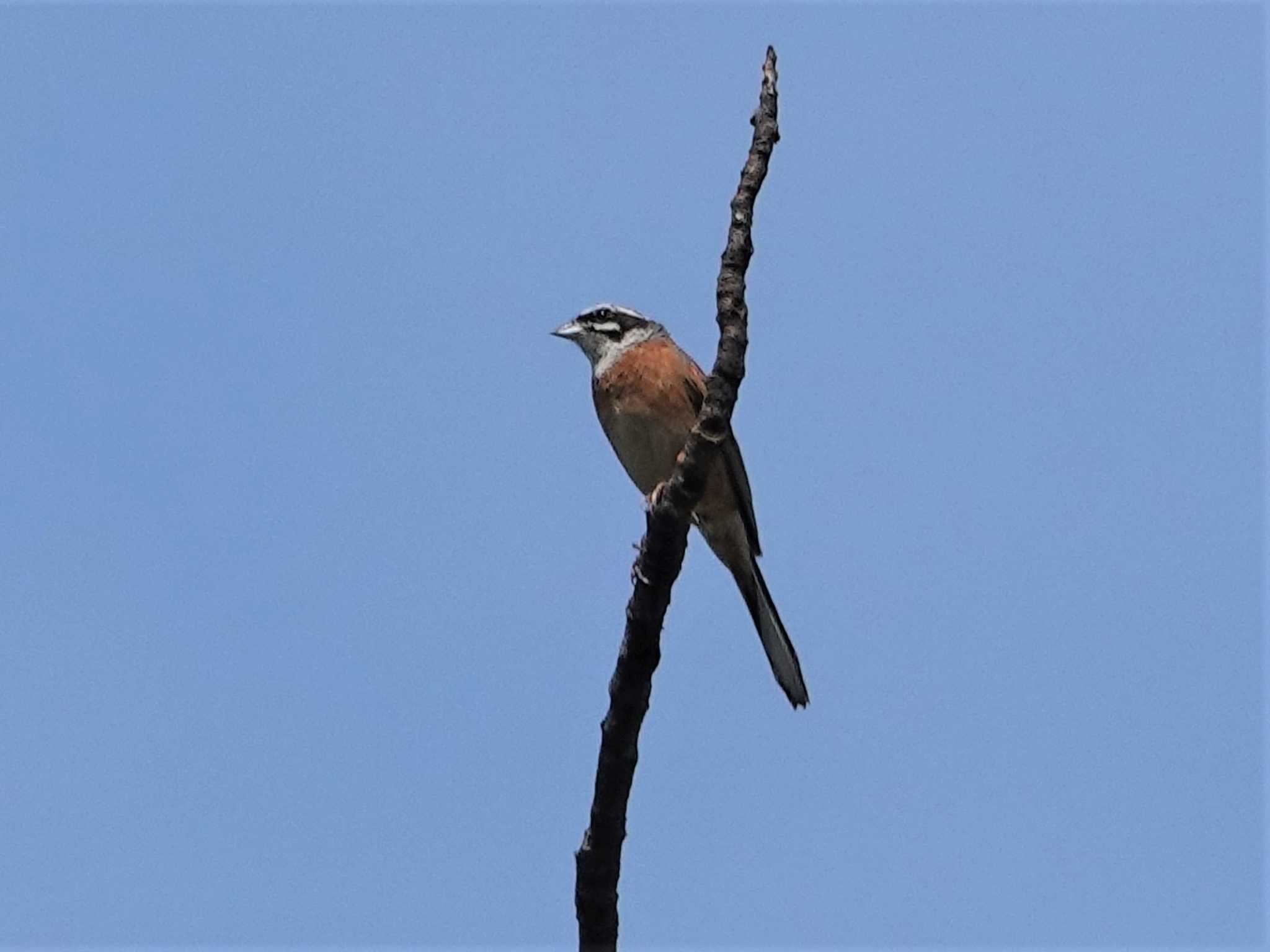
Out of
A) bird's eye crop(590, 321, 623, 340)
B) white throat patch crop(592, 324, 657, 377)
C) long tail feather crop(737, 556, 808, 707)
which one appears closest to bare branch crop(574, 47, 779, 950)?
A: long tail feather crop(737, 556, 808, 707)

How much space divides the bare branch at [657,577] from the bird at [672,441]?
285 centimetres

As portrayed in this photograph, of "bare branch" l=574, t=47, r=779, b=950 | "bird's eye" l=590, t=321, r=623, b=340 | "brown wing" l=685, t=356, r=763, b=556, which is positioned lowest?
"bare branch" l=574, t=47, r=779, b=950

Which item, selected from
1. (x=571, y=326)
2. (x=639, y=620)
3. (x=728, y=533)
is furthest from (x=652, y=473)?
(x=639, y=620)

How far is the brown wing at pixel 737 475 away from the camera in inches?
379

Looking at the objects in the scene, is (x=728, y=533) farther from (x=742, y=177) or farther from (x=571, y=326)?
(x=742, y=177)

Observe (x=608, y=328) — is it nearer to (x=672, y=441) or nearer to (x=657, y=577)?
(x=672, y=441)

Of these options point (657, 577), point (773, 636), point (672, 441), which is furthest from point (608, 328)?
point (657, 577)

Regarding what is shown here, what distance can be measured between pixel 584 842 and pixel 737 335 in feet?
6.50

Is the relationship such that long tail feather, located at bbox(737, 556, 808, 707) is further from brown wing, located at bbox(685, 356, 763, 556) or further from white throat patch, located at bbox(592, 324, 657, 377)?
white throat patch, located at bbox(592, 324, 657, 377)

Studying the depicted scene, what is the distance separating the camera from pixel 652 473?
10.2m

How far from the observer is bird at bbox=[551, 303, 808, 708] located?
981cm

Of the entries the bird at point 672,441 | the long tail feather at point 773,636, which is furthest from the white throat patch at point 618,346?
the long tail feather at point 773,636

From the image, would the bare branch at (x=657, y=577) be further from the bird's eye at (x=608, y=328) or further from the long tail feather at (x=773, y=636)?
the bird's eye at (x=608, y=328)

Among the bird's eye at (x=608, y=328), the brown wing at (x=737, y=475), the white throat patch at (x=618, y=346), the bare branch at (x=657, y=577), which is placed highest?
the bird's eye at (x=608, y=328)
